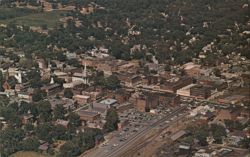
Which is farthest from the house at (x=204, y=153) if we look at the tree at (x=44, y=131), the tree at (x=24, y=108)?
the tree at (x=24, y=108)

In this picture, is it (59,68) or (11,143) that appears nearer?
(11,143)

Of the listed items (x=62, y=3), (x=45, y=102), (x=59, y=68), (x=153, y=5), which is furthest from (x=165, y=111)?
(x=62, y=3)

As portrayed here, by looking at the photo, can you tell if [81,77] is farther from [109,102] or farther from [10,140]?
[10,140]

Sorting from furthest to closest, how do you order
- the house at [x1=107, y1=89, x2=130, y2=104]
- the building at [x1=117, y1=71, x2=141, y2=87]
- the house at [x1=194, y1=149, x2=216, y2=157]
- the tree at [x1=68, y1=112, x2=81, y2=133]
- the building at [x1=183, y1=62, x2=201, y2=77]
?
the building at [x1=183, y1=62, x2=201, y2=77], the building at [x1=117, y1=71, x2=141, y2=87], the house at [x1=107, y1=89, x2=130, y2=104], the tree at [x1=68, y1=112, x2=81, y2=133], the house at [x1=194, y1=149, x2=216, y2=157]

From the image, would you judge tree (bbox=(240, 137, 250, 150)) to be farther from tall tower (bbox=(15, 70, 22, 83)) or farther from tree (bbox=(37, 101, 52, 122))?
tall tower (bbox=(15, 70, 22, 83))

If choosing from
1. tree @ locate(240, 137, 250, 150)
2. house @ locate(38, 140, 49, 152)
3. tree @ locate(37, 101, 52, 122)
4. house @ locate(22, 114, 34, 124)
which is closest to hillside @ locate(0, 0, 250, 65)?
tree @ locate(37, 101, 52, 122)

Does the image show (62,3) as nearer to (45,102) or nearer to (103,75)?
(103,75)
